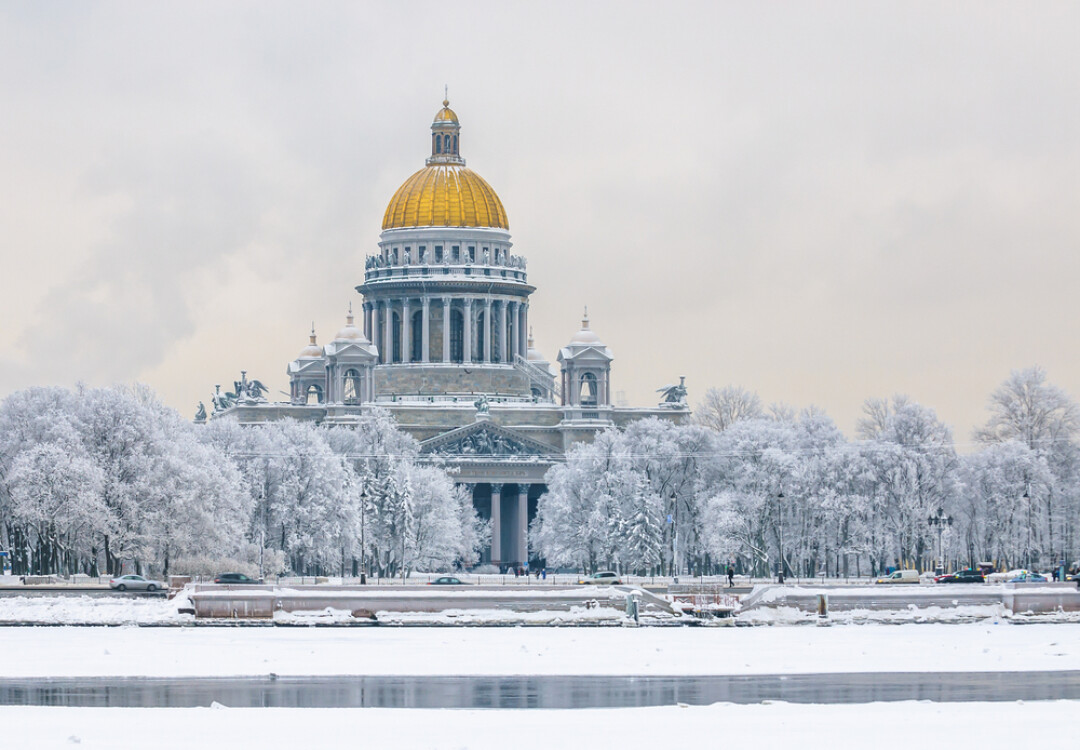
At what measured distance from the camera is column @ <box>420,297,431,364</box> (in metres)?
190

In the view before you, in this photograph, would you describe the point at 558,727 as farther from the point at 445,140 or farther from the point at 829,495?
the point at 445,140

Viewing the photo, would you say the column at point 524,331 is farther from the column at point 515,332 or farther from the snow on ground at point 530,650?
the snow on ground at point 530,650

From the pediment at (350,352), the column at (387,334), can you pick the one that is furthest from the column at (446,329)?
the pediment at (350,352)

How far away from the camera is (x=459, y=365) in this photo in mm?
188875

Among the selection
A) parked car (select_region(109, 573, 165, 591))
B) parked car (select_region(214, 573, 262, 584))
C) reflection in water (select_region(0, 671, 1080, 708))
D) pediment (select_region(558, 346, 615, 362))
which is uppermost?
pediment (select_region(558, 346, 615, 362))

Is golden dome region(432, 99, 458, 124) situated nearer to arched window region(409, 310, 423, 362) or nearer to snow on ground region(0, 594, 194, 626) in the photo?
arched window region(409, 310, 423, 362)

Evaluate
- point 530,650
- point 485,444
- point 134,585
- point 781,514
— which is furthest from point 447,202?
point 530,650

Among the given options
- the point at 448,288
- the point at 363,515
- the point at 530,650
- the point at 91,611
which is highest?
the point at 448,288

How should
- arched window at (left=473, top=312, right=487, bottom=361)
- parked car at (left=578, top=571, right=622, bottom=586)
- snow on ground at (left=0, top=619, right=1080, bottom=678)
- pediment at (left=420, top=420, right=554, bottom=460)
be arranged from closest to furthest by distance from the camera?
1. snow on ground at (left=0, top=619, right=1080, bottom=678)
2. parked car at (left=578, top=571, right=622, bottom=586)
3. pediment at (left=420, top=420, right=554, bottom=460)
4. arched window at (left=473, top=312, right=487, bottom=361)

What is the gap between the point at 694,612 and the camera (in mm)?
73875

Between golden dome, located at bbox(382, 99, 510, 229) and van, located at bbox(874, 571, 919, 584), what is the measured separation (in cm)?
9150

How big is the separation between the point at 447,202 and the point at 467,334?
38.1 ft

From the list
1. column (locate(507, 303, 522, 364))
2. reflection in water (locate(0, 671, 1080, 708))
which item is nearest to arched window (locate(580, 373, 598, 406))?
column (locate(507, 303, 522, 364))

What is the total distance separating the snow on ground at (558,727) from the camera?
3666 centimetres
